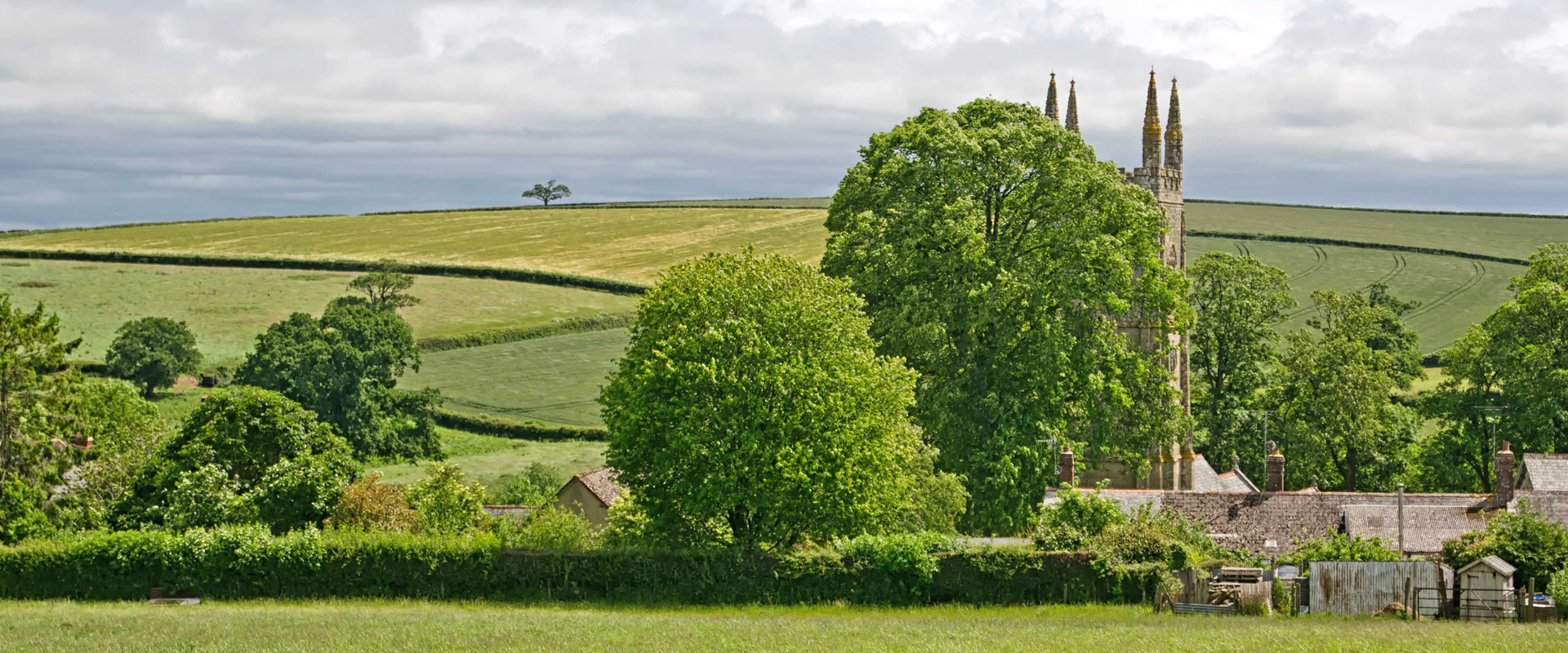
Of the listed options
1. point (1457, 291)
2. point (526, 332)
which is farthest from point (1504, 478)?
point (1457, 291)

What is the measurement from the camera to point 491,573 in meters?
41.0

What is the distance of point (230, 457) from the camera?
50.7 metres

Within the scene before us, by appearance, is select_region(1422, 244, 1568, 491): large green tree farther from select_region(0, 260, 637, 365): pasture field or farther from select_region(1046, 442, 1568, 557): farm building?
select_region(0, 260, 637, 365): pasture field

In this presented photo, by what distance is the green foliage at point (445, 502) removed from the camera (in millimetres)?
50531

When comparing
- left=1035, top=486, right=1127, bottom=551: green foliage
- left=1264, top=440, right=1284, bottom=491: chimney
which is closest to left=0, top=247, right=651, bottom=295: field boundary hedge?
left=1264, top=440, right=1284, bottom=491: chimney

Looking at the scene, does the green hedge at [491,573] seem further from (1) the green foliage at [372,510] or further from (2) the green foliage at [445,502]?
(2) the green foliage at [445,502]

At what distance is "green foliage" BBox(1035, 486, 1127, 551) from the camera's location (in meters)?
42.0

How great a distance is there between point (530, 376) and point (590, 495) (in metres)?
43.4

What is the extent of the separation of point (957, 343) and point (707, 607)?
1473 cm

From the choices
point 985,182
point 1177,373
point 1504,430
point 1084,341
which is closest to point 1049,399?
point 1084,341

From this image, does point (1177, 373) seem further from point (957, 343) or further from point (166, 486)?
point (166, 486)

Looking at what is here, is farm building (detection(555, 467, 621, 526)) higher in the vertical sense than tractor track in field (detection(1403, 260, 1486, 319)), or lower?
lower

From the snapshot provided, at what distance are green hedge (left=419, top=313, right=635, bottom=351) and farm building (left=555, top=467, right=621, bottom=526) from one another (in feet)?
161

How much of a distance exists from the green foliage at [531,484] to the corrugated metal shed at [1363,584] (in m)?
39.7
